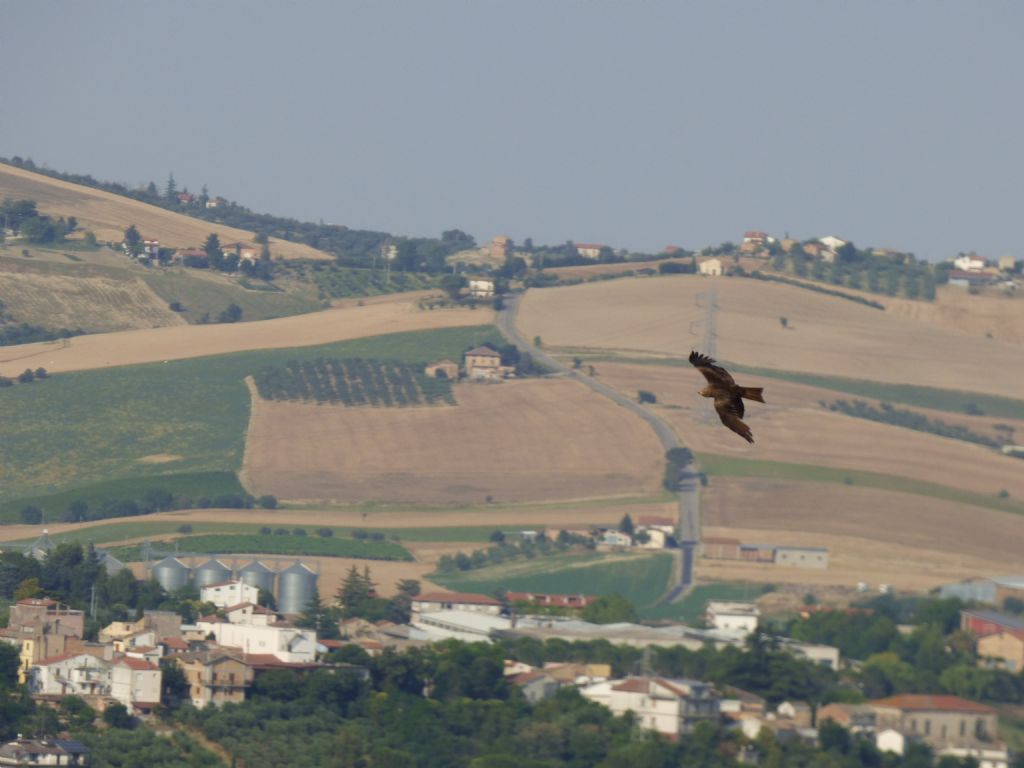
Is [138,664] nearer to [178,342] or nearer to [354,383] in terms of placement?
[354,383]

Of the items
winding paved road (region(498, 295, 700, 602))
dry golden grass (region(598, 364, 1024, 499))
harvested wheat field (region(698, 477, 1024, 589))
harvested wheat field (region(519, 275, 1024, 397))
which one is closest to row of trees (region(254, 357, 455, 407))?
winding paved road (region(498, 295, 700, 602))

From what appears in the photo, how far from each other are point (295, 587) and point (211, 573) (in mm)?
4414

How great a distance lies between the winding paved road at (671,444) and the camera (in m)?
130

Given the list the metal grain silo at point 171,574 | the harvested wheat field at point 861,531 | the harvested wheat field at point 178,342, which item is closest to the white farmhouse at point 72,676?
the metal grain silo at point 171,574

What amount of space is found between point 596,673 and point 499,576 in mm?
34685

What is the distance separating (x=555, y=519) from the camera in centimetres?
14062

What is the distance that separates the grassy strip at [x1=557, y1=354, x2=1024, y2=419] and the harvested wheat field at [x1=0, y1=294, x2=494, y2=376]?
19419 mm

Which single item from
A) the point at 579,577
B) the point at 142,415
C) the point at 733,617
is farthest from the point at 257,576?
the point at 142,415

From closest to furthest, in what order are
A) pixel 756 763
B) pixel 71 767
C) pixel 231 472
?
1. pixel 71 767
2. pixel 756 763
3. pixel 231 472

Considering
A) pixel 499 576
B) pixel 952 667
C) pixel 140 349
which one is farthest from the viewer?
pixel 140 349

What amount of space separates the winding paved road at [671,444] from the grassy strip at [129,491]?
2777 cm

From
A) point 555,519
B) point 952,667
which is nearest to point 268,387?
point 555,519

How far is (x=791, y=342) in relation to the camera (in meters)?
188

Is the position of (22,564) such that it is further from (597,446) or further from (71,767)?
(597,446)
